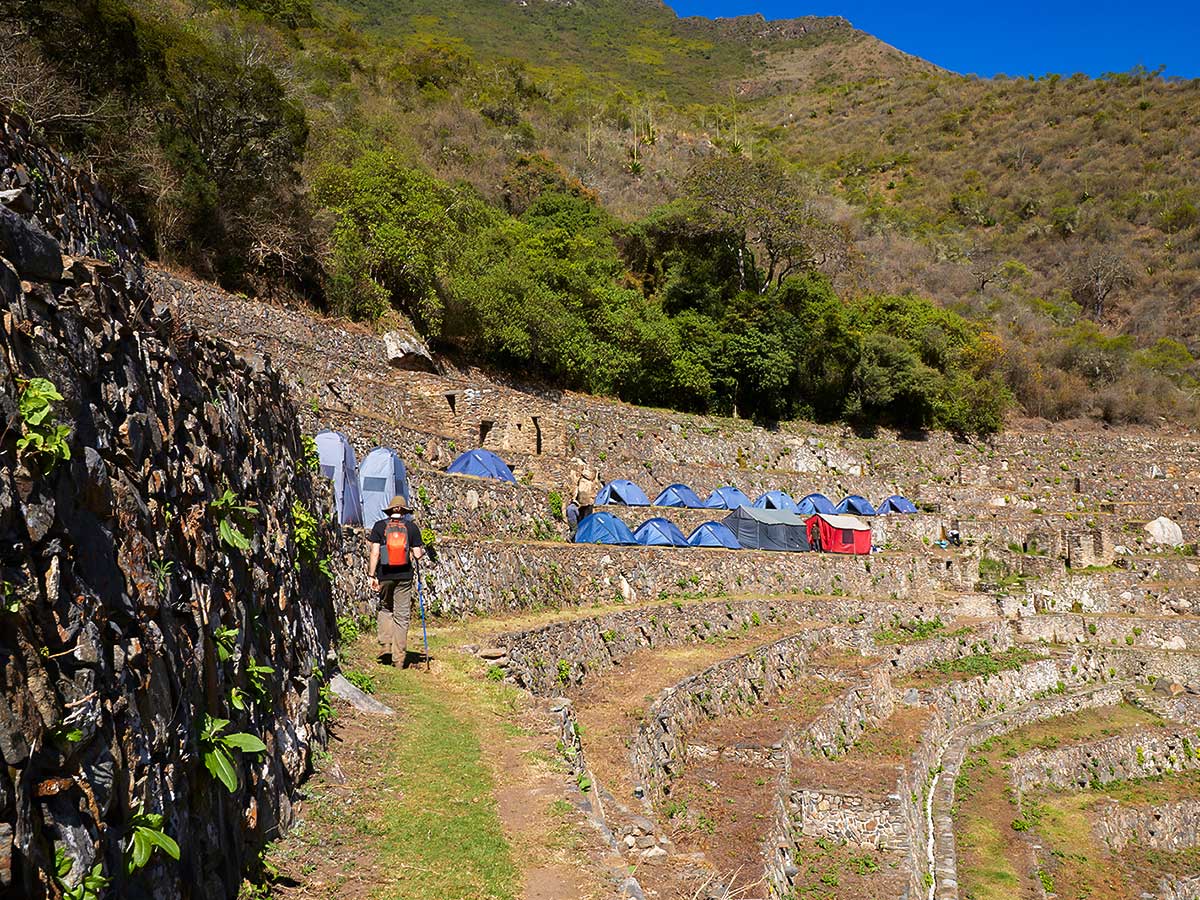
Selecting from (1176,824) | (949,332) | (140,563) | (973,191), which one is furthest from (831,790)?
(973,191)

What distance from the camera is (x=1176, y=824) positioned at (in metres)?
17.7

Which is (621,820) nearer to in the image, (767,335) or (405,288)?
(405,288)

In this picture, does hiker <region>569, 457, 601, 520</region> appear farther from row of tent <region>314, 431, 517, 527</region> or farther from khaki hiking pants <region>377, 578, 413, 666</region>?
khaki hiking pants <region>377, 578, 413, 666</region>

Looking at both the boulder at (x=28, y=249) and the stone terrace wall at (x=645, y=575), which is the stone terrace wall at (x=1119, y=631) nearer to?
the stone terrace wall at (x=645, y=575)

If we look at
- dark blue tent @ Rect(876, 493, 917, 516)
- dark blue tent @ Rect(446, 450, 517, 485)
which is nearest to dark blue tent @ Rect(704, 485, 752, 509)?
dark blue tent @ Rect(876, 493, 917, 516)

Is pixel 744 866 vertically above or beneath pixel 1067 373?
beneath

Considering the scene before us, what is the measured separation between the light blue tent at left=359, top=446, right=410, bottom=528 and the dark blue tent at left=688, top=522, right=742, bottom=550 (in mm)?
10554

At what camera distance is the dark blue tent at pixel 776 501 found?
29219 millimetres

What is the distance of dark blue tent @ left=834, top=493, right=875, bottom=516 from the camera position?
104 feet

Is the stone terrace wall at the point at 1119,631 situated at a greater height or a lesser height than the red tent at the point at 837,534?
lesser

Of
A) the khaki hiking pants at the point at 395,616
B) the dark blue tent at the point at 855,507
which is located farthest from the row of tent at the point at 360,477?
the dark blue tent at the point at 855,507

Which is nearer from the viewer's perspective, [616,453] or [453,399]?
[453,399]

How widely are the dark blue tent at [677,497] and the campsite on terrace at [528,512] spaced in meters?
0.11

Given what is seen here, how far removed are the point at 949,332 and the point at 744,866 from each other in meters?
42.4
